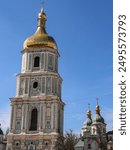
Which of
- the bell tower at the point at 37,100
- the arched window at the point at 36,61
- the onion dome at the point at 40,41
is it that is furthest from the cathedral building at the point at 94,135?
the onion dome at the point at 40,41

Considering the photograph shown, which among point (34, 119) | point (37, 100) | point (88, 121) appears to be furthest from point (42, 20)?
point (88, 121)

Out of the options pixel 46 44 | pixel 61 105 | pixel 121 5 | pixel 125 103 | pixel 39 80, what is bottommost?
pixel 125 103

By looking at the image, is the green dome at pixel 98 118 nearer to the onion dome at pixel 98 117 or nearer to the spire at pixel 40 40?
the onion dome at pixel 98 117

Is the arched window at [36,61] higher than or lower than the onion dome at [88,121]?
higher

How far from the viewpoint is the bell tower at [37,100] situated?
1892 inches

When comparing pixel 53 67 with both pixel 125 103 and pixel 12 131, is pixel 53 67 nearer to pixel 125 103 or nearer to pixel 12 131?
pixel 12 131

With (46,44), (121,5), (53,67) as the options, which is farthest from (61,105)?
(121,5)

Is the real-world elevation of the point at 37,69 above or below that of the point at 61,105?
above

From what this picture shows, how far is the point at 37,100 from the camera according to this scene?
50.2 m

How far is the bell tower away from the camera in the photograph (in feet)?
158

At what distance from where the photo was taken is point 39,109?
163ft

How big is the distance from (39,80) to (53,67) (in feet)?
10.7

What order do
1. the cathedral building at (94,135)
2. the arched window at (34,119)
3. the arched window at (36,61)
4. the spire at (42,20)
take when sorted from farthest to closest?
the spire at (42,20)
the arched window at (36,61)
the cathedral building at (94,135)
the arched window at (34,119)

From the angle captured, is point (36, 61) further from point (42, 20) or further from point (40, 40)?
point (42, 20)
